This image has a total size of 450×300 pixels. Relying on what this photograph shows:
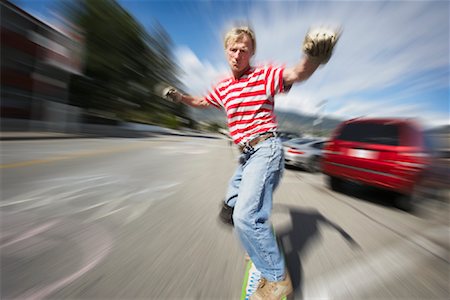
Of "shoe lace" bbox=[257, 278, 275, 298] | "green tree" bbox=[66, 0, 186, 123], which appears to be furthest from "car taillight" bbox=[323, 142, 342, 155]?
"green tree" bbox=[66, 0, 186, 123]

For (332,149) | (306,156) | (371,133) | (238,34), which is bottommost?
(306,156)

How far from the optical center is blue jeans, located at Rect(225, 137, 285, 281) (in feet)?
5.91

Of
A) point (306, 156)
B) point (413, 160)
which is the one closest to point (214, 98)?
point (413, 160)

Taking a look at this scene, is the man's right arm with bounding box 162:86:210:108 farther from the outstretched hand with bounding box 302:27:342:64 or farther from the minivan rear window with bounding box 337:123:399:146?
the minivan rear window with bounding box 337:123:399:146

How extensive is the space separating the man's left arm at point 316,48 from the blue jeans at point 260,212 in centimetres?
58

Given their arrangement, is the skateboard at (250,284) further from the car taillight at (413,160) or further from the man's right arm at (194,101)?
the car taillight at (413,160)

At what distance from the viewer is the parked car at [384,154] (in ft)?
15.3

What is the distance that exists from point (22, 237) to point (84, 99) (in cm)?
3549

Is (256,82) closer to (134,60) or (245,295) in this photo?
(245,295)

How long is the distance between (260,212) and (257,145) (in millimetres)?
477

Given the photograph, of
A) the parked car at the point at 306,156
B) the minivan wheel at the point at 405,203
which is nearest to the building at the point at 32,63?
the parked car at the point at 306,156

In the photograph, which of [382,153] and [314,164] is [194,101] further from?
[314,164]

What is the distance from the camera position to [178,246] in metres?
2.70

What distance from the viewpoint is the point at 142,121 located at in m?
45.9
